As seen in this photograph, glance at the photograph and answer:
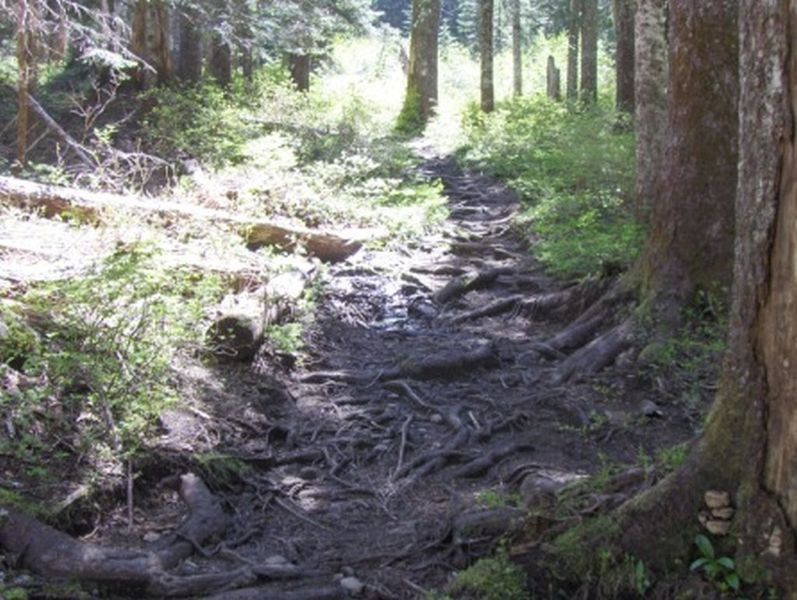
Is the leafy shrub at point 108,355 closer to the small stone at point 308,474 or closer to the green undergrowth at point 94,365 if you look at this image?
the green undergrowth at point 94,365

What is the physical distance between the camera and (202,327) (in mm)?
7285

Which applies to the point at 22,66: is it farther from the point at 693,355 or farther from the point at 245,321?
the point at 693,355

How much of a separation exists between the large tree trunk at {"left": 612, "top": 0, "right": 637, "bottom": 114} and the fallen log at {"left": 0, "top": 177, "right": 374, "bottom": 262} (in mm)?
8833

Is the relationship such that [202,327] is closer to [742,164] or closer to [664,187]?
[664,187]

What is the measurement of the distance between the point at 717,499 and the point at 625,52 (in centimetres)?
1549

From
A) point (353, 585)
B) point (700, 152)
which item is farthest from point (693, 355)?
point (353, 585)

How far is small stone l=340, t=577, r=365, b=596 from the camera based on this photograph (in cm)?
421

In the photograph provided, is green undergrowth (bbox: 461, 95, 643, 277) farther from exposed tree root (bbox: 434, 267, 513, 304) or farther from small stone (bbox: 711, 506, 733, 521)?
small stone (bbox: 711, 506, 733, 521)

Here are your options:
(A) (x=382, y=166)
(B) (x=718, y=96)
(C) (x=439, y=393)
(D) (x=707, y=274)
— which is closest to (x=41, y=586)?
(C) (x=439, y=393)

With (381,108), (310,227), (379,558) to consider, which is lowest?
(379,558)

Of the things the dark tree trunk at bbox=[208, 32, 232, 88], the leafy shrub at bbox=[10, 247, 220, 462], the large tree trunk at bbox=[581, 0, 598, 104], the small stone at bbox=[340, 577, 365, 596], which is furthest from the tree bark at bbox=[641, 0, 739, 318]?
the large tree trunk at bbox=[581, 0, 598, 104]

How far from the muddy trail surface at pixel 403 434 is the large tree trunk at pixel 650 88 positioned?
197cm

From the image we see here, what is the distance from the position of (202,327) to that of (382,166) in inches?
404

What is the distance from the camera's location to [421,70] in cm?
2634
